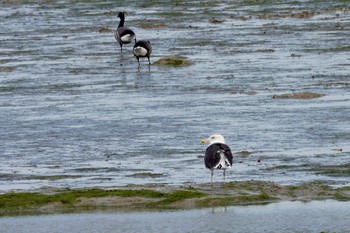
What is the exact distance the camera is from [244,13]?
55.3 m

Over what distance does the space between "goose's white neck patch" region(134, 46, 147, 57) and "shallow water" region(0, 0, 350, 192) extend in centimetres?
56

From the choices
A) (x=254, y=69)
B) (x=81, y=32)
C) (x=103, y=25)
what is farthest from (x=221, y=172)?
(x=103, y=25)

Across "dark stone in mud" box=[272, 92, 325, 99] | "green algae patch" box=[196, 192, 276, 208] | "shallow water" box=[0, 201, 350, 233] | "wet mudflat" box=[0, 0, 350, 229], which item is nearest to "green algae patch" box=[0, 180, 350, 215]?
"green algae patch" box=[196, 192, 276, 208]

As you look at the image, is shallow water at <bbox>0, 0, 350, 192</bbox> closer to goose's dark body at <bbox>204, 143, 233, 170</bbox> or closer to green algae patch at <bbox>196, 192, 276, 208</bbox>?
goose's dark body at <bbox>204, 143, 233, 170</bbox>

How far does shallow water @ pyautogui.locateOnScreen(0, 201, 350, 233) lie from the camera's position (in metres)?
14.7

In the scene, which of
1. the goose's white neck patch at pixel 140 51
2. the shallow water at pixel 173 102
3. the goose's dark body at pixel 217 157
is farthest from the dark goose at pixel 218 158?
the goose's white neck patch at pixel 140 51

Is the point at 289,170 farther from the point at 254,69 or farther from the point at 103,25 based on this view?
the point at 103,25

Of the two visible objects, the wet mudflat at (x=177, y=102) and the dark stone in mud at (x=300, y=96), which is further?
the dark stone in mud at (x=300, y=96)

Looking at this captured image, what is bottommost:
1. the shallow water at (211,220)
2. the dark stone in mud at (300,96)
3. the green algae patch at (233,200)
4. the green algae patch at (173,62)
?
the shallow water at (211,220)

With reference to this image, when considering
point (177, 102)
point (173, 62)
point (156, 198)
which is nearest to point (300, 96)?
point (177, 102)

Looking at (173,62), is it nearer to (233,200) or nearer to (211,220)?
(233,200)

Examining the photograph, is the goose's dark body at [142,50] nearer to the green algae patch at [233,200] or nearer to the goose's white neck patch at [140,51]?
the goose's white neck patch at [140,51]

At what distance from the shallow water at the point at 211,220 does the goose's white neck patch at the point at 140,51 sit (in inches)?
815

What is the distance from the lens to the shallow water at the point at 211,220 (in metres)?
14.7
